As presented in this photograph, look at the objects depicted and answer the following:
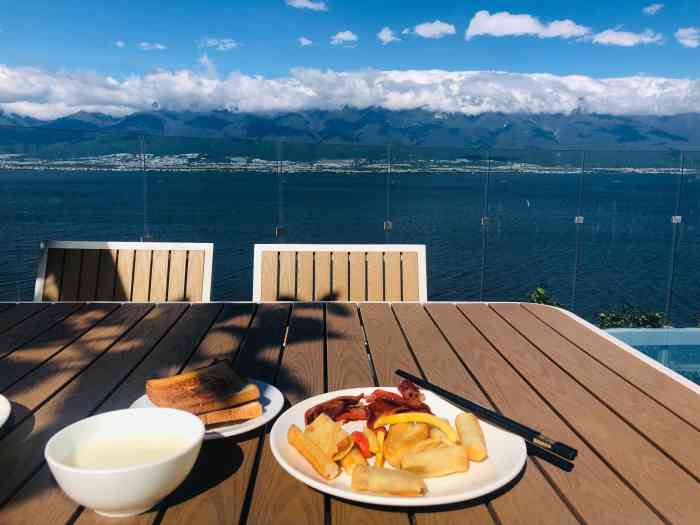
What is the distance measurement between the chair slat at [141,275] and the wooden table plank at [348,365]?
2.81 feet

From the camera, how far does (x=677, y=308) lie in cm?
535

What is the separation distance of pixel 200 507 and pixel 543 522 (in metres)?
0.45

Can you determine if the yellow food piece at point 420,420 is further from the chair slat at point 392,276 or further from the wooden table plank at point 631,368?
the chair slat at point 392,276

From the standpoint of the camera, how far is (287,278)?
93.0 inches

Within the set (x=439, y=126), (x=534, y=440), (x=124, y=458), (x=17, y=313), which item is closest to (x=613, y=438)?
(x=534, y=440)

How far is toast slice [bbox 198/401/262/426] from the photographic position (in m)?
0.95

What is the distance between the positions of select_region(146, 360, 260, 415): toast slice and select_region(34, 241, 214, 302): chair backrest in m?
1.38

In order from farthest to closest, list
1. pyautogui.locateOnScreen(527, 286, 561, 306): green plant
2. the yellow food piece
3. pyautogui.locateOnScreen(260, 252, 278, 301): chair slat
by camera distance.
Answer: pyautogui.locateOnScreen(527, 286, 561, 306): green plant → pyautogui.locateOnScreen(260, 252, 278, 301): chair slat → the yellow food piece

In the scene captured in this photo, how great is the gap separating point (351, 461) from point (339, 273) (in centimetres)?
157

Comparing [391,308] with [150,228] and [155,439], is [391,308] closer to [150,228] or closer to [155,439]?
[155,439]

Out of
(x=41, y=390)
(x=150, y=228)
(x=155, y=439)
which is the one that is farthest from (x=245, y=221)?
(x=155, y=439)

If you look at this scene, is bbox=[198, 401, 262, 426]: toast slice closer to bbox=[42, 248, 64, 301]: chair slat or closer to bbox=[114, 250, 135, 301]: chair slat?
bbox=[114, 250, 135, 301]: chair slat

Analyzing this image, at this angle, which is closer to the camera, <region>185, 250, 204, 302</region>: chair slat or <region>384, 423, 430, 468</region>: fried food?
<region>384, 423, 430, 468</region>: fried food

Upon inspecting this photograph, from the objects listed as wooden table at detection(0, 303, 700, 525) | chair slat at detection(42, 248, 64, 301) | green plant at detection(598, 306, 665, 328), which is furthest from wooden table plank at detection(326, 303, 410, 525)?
green plant at detection(598, 306, 665, 328)
